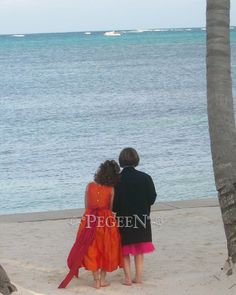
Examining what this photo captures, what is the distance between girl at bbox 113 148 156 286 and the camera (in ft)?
25.7

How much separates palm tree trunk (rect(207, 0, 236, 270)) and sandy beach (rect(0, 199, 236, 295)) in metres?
0.68

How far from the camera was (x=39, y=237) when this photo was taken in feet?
33.8

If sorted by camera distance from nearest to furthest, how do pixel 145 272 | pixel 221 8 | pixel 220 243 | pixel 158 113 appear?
pixel 221 8 → pixel 145 272 → pixel 220 243 → pixel 158 113

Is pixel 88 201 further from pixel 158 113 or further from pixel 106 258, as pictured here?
pixel 158 113

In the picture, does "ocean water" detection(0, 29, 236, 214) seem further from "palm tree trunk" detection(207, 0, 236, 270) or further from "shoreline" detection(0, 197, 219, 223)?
"palm tree trunk" detection(207, 0, 236, 270)

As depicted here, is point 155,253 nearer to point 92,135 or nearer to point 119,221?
point 119,221

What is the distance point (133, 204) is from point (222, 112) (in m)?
1.11

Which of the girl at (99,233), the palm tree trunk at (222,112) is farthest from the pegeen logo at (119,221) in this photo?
A: the palm tree trunk at (222,112)

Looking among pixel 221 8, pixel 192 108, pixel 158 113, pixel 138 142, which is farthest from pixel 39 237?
pixel 192 108

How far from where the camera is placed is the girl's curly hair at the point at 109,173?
785 centimetres

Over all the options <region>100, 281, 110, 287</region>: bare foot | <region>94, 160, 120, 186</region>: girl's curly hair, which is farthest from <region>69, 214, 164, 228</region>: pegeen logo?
<region>100, 281, 110, 287</region>: bare foot

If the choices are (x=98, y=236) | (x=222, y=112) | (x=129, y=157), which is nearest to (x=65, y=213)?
(x=98, y=236)

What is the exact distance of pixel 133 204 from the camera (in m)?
7.90

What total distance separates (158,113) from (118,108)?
364 cm
